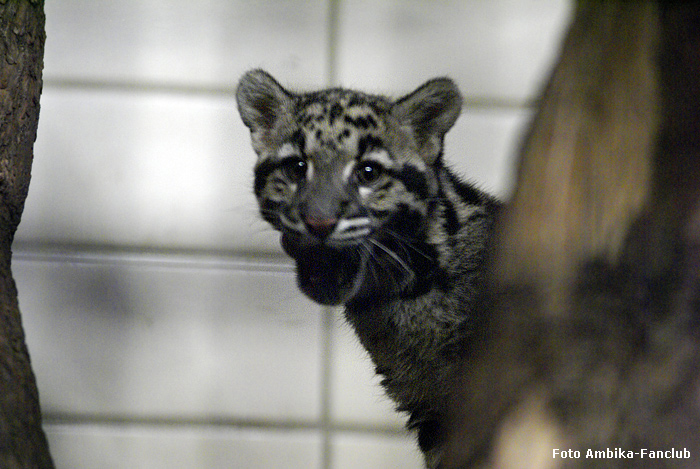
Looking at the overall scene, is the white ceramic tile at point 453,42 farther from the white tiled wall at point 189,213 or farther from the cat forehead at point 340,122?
the cat forehead at point 340,122

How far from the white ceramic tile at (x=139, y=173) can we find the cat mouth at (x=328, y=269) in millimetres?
213

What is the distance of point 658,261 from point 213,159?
1.24 m

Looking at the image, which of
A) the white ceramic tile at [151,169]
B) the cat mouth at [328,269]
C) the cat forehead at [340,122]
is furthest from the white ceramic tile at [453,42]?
the cat mouth at [328,269]

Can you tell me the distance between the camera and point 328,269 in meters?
1.41

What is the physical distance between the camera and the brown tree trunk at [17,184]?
1064 mm

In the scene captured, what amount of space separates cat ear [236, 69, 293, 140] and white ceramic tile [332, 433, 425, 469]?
0.85m

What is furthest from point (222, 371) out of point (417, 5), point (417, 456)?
point (417, 5)

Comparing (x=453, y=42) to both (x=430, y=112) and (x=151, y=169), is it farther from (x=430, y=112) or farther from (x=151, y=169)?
(x=151, y=169)

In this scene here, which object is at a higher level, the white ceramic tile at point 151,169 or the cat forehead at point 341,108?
the cat forehead at point 341,108

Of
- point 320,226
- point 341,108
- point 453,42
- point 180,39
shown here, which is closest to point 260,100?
point 341,108

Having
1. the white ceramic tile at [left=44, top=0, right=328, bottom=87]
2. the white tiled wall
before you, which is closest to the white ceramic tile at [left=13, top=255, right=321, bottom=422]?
the white tiled wall

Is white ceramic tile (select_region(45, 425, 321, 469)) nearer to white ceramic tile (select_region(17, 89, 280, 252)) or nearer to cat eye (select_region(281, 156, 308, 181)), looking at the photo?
white ceramic tile (select_region(17, 89, 280, 252))

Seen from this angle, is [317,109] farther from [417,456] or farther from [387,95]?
[417,456]

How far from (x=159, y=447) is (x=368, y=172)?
3.05ft
